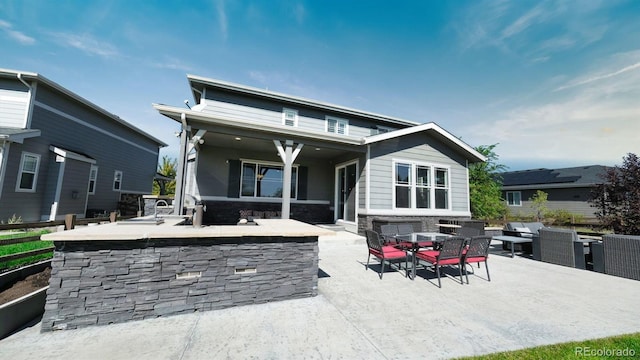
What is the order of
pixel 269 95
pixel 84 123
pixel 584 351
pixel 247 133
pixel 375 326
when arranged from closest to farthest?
pixel 584 351, pixel 375 326, pixel 247 133, pixel 269 95, pixel 84 123

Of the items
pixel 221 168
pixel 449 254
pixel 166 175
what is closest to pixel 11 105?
pixel 221 168

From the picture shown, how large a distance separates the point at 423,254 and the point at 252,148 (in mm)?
7566

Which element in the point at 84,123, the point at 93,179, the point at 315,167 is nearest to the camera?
the point at 315,167

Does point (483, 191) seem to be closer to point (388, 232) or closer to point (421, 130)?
point (421, 130)

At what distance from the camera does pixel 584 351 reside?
2145 mm

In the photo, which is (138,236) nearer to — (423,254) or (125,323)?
(125,323)

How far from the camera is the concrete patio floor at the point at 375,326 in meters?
2.08

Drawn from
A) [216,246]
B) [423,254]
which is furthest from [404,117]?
[216,246]

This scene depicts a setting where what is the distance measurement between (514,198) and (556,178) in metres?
3.08

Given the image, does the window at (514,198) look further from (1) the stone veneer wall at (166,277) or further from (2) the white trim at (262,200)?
(1) the stone veneer wall at (166,277)

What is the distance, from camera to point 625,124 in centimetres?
1052

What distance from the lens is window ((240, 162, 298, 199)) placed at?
974cm

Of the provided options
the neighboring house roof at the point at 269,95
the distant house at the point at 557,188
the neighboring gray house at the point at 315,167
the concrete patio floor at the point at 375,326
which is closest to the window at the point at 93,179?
the neighboring gray house at the point at 315,167

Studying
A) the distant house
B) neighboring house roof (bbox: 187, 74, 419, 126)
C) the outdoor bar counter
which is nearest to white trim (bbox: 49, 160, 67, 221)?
neighboring house roof (bbox: 187, 74, 419, 126)
